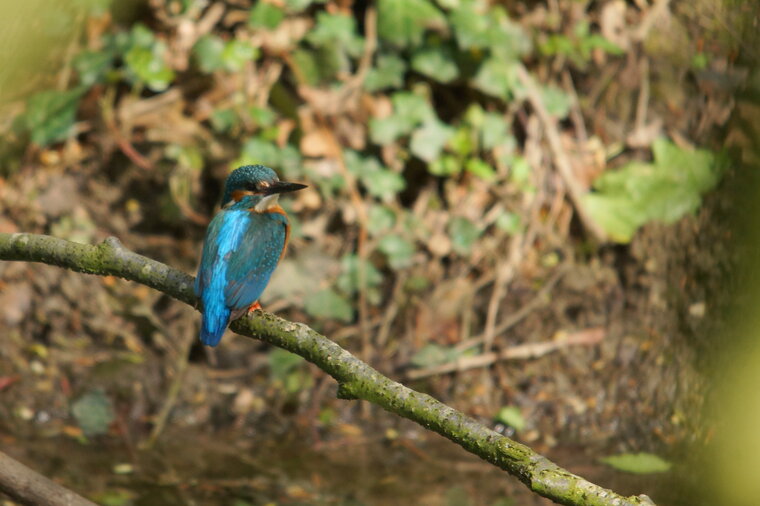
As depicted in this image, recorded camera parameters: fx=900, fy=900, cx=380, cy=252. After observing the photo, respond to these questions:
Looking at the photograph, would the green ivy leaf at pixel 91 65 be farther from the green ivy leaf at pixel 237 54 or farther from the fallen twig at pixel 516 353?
the fallen twig at pixel 516 353

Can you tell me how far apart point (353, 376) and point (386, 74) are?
3351 mm

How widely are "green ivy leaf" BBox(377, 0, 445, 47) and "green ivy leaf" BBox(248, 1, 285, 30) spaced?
53cm

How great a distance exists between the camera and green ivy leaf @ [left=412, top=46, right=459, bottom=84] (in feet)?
15.8

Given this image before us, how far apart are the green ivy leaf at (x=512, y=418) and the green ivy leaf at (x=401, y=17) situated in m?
1.98

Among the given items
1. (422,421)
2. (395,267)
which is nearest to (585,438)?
(395,267)

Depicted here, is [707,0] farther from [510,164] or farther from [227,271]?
[227,271]

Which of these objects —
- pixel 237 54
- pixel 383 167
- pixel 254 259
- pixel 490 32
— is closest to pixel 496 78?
pixel 490 32

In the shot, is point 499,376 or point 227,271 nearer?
point 227,271

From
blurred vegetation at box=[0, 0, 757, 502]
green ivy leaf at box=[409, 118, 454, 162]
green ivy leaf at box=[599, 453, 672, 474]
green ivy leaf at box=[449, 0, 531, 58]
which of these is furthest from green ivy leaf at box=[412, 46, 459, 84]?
green ivy leaf at box=[599, 453, 672, 474]

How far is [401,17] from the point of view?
4664 millimetres

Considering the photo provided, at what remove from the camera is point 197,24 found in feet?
16.6

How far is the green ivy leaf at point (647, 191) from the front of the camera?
450 cm

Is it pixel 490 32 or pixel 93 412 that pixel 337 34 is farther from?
pixel 93 412

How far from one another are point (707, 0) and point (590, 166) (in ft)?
3.65
